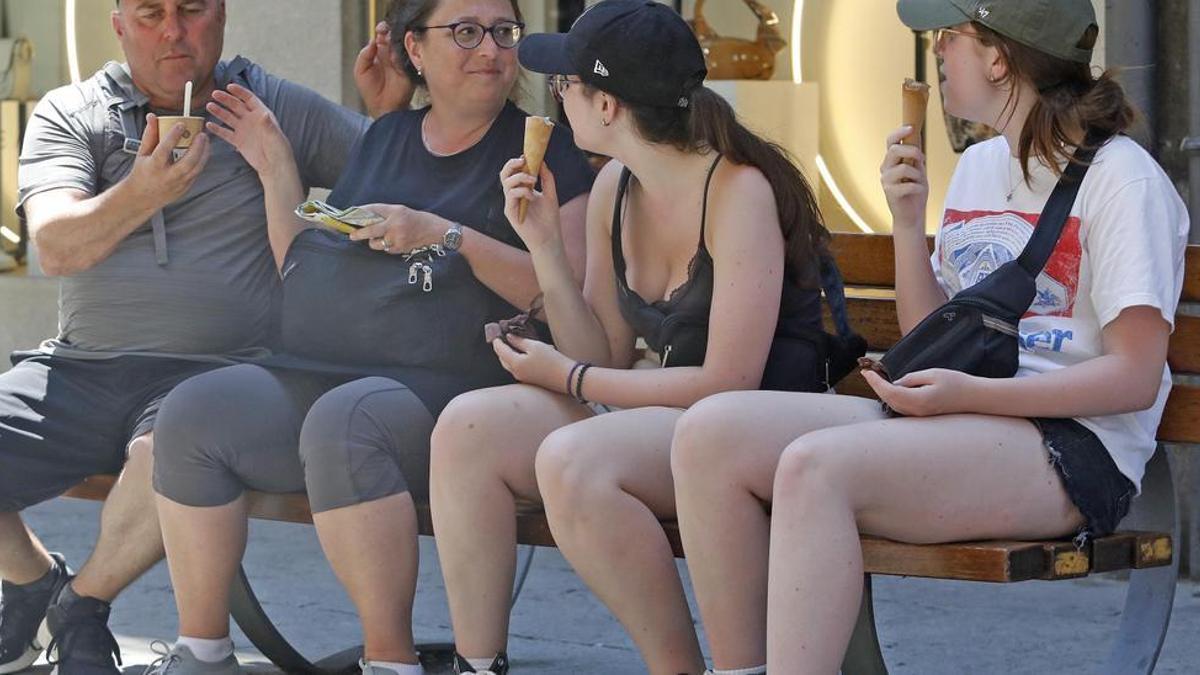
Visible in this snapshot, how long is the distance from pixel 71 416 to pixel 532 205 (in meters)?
1.17

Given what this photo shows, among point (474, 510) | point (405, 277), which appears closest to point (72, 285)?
point (405, 277)

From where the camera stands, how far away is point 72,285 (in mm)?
4477

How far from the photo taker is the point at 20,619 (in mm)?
4484

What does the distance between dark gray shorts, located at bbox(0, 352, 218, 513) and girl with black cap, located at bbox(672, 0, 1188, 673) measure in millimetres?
1479

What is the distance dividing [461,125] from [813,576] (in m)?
1.52

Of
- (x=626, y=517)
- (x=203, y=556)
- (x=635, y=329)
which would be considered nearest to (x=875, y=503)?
(x=626, y=517)

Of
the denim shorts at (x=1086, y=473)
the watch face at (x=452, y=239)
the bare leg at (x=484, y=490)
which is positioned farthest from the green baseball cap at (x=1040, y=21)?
the watch face at (x=452, y=239)

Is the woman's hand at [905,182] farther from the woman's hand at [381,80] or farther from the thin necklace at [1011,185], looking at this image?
the woman's hand at [381,80]

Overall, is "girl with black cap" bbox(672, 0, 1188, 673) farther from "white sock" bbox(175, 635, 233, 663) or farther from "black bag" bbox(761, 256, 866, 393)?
"white sock" bbox(175, 635, 233, 663)

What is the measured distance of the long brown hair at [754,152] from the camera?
11.7 ft

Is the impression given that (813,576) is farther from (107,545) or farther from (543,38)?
(107,545)

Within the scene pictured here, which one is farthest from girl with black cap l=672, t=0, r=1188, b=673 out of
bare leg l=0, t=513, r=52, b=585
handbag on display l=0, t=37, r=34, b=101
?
handbag on display l=0, t=37, r=34, b=101

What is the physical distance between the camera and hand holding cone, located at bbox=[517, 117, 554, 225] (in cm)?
375

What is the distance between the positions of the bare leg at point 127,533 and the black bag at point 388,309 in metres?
0.40
